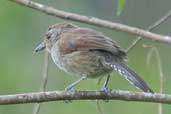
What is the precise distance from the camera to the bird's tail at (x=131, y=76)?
530 centimetres

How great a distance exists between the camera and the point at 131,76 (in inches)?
218

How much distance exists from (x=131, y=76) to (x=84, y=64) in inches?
23.7

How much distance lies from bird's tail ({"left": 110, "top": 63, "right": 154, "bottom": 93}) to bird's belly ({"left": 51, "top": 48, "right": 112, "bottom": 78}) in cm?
17

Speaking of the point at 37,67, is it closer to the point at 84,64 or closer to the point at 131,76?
the point at 84,64

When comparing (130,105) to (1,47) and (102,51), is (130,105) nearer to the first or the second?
(1,47)

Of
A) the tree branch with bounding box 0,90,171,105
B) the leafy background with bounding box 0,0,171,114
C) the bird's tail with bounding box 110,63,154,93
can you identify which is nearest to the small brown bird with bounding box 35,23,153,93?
the bird's tail with bounding box 110,63,154,93

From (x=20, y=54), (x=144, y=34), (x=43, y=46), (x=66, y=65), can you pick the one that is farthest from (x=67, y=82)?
(x=144, y=34)

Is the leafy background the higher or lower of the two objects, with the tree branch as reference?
higher

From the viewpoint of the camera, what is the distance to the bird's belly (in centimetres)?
599

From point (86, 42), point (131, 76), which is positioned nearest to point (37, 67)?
point (86, 42)

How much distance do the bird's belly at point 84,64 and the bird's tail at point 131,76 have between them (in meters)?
0.17

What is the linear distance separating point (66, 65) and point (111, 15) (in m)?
7.56

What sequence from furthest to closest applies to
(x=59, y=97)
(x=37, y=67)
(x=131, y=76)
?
(x=37, y=67) → (x=131, y=76) → (x=59, y=97)

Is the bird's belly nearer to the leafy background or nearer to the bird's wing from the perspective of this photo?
the bird's wing
